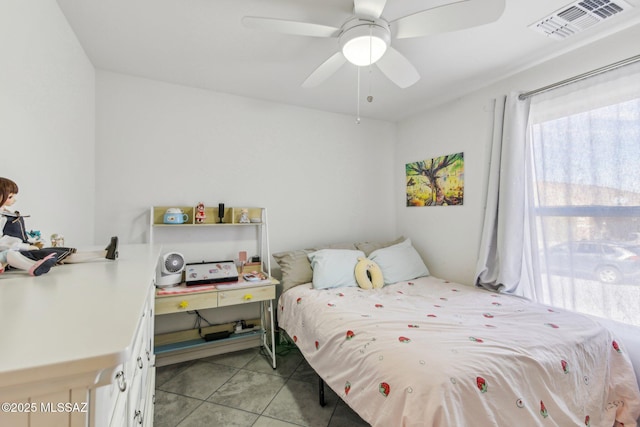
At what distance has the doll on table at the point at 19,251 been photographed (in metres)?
0.83

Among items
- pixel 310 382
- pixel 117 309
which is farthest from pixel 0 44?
pixel 310 382

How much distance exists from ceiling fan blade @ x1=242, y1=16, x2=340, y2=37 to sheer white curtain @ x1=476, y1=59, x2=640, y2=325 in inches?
65.3

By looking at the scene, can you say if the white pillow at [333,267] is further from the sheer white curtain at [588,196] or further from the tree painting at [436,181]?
the sheer white curtain at [588,196]

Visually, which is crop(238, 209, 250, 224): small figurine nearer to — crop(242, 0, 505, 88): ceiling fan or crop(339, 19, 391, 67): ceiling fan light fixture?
crop(242, 0, 505, 88): ceiling fan

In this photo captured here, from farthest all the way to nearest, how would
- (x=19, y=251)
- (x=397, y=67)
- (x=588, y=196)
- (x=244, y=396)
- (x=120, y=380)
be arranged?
(x=244, y=396) → (x=588, y=196) → (x=397, y=67) → (x=19, y=251) → (x=120, y=380)

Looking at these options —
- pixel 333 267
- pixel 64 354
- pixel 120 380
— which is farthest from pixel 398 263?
pixel 64 354

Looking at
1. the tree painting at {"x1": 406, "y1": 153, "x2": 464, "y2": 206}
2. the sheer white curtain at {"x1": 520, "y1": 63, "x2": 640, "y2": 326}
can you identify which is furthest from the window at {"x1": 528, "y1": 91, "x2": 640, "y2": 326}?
the tree painting at {"x1": 406, "y1": 153, "x2": 464, "y2": 206}

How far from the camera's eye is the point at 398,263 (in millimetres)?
2775

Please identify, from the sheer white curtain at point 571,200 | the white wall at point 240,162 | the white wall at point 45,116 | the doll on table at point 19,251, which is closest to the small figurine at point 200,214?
the white wall at point 240,162

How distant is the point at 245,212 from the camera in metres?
2.64

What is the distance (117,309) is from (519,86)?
291 cm

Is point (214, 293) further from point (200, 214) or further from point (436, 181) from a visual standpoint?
point (436, 181)

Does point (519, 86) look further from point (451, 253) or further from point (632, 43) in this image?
point (451, 253)

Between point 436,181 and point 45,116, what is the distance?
9.98ft
